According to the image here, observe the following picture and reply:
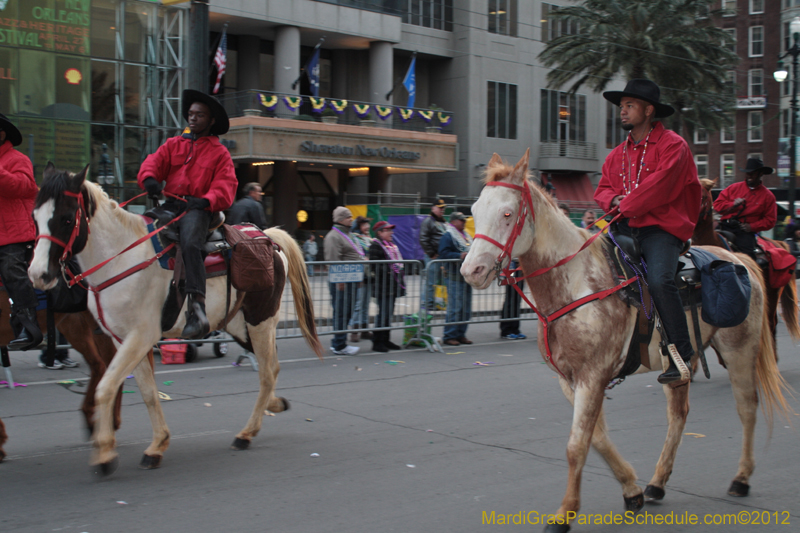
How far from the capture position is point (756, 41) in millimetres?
60375

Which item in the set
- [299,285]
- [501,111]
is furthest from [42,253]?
[501,111]

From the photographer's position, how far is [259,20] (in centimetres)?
2995

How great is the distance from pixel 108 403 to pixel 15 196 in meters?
1.98

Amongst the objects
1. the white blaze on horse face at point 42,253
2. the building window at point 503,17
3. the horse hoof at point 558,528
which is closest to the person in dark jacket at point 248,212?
the white blaze on horse face at point 42,253

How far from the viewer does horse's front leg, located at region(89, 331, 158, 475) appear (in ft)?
16.9

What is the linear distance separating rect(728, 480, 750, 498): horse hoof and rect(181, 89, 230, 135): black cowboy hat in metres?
4.74

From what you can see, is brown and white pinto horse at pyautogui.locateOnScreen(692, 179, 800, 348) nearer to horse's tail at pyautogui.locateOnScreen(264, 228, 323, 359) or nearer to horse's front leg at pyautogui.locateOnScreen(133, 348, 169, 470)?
horse's tail at pyautogui.locateOnScreen(264, 228, 323, 359)

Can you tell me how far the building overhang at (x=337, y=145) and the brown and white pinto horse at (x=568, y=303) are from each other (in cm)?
2449

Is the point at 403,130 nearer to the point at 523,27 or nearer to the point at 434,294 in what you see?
the point at 523,27

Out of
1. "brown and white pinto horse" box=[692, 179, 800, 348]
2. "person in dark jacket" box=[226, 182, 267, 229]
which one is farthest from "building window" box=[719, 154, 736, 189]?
"person in dark jacket" box=[226, 182, 267, 229]

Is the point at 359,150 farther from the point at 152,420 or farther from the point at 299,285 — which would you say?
the point at 152,420

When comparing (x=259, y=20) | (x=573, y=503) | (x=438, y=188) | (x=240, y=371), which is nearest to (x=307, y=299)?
(x=240, y=371)

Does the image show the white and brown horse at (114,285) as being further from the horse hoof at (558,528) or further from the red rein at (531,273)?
the horse hoof at (558,528)

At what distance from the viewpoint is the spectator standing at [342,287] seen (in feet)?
36.1
